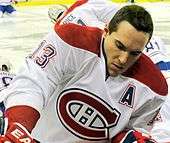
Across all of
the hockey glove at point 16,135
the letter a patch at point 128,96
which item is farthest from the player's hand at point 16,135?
the letter a patch at point 128,96

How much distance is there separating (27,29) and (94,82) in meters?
6.49

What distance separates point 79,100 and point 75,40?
0.22 m

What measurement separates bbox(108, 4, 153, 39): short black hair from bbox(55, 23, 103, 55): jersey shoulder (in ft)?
0.22

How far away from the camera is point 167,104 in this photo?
2.98 m

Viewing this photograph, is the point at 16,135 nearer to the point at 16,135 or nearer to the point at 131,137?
the point at 16,135

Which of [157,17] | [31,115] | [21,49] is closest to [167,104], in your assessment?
[31,115]

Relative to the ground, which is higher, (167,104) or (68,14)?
(68,14)

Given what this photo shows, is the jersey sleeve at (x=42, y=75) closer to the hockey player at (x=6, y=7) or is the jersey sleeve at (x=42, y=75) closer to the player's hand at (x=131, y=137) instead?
the player's hand at (x=131, y=137)

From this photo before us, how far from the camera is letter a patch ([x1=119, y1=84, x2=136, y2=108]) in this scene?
2.02 meters

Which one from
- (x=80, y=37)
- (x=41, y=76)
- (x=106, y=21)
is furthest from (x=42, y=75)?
(x=106, y=21)

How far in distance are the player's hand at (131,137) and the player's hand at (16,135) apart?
520mm

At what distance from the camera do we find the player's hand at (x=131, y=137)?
1.94m

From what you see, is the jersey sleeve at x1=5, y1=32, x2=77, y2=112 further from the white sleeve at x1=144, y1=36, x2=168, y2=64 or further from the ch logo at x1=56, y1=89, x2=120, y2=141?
the white sleeve at x1=144, y1=36, x2=168, y2=64

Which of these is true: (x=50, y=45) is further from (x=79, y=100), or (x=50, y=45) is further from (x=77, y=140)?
(x=77, y=140)
